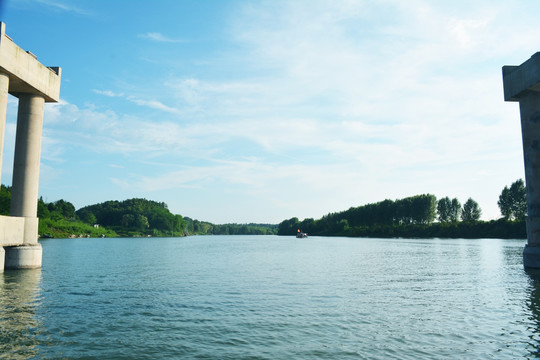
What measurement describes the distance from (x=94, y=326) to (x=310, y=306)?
31.1 feet

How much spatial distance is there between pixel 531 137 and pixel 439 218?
141699 mm

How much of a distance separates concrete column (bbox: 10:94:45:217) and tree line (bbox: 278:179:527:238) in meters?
117

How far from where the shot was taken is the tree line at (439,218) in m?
122

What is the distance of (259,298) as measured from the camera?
71.9 feet

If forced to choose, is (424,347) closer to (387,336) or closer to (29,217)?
(387,336)

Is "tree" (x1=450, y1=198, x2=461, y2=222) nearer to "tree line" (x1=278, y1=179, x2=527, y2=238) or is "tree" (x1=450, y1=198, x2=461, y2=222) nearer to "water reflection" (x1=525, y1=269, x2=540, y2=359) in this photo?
"tree line" (x1=278, y1=179, x2=527, y2=238)

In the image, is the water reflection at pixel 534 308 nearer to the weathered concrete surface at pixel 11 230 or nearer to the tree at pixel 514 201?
the weathered concrete surface at pixel 11 230

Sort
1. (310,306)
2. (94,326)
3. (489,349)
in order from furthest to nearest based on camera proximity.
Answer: (310,306)
(94,326)
(489,349)

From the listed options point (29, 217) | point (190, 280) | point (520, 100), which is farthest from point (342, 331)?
point (520, 100)

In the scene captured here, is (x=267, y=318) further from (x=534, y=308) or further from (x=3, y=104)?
(x=3, y=104)

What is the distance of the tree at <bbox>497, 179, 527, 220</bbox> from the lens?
130 meters

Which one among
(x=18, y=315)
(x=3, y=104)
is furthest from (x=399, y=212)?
(x=18, y=315)

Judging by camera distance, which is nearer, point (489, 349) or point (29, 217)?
point (489, 349)

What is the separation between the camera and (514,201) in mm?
131250
